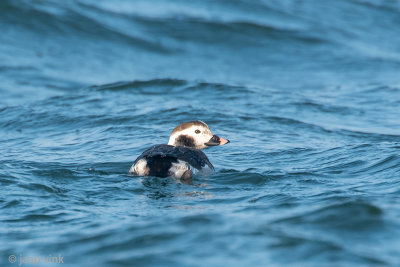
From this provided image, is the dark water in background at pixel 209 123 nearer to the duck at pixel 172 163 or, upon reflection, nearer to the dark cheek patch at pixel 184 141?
the duck at pixel 172 163

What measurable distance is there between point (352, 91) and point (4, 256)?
9092mm

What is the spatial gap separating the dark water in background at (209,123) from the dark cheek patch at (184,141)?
1.59 feet

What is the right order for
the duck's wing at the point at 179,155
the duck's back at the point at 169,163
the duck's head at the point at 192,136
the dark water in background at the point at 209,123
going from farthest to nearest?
the duck's head at the point at 192,136 < the duck's wing at the point at 179,155 < the duck's back at the point at 169,163 < the dark water in background at the point at 209,123

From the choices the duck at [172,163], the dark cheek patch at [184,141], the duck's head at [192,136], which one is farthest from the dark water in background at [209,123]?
the dark cheek patch at [184,141]

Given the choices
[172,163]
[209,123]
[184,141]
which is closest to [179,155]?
[172,163]

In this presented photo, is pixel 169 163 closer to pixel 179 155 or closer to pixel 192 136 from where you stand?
pixel 179 155

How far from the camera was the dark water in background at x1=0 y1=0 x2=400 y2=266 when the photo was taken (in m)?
4.87

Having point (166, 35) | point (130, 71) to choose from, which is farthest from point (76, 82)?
point (166, 35)

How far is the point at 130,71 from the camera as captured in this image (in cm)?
1445

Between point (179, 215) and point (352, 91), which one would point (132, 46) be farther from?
point (179, 215)

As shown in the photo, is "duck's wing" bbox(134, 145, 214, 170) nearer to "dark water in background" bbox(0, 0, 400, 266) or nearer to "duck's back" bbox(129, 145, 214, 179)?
"duck's back" bbox(129, 145, 214, 179)

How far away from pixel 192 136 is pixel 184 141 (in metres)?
0.11

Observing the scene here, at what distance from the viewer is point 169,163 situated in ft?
21.4

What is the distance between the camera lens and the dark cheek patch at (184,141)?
7.91m
